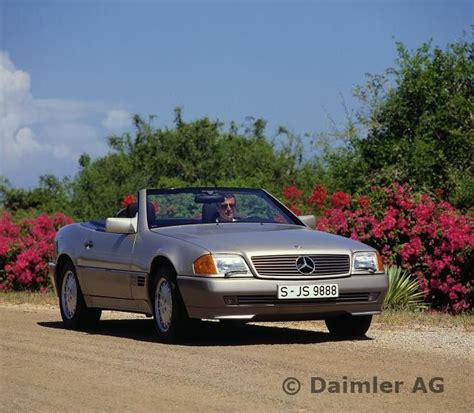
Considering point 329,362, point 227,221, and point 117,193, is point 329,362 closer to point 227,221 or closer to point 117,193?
point 227,221

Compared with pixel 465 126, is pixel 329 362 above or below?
below

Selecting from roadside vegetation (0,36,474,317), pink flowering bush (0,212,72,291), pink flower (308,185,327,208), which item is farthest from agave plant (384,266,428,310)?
pink flower (308,185,327,208)

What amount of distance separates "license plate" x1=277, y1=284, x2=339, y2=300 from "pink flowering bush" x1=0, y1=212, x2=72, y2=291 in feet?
41.6

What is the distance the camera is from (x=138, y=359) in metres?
9.98

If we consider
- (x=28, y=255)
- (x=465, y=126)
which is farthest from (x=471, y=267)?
(x=465, y=126)

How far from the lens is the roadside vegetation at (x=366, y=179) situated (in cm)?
1756

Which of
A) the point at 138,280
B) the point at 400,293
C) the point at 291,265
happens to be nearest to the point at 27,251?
the point at 400,293

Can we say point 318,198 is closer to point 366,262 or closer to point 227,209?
point 227,209

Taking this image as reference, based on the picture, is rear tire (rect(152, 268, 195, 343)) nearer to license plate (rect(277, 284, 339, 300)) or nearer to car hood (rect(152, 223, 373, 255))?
car hood (rect(152, 223, 373, 255))

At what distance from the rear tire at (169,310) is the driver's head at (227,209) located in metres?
1.19

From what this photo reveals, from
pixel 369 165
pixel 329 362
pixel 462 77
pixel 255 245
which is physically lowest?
pixel 329 362

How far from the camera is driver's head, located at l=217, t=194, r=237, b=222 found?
493 inches

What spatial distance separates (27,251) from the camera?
76.9ft

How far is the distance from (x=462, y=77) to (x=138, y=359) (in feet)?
67.2
